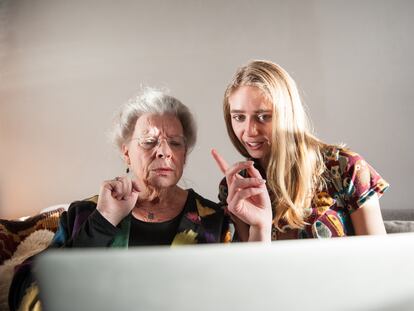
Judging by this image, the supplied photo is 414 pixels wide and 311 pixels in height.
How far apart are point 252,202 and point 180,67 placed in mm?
247

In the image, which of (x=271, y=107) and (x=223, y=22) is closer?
(x=271, y=107)

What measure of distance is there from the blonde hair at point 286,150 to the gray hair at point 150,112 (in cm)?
6

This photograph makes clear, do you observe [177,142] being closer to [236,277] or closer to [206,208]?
[206,208]

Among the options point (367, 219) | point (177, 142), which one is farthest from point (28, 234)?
point (367, 219)

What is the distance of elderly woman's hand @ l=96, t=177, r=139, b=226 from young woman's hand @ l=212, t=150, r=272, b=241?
13 cm

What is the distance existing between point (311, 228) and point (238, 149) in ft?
0.47

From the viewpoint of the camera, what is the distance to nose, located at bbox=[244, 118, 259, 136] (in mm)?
659

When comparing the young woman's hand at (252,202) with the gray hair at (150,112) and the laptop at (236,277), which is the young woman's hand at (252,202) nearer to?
the gray hair at (150,112)

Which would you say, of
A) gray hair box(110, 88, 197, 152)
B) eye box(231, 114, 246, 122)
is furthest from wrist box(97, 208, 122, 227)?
eye box(231, 114, 246, 122)

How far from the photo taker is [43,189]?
0.78 meters

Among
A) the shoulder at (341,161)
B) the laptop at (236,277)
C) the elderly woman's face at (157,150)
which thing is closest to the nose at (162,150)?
the elderly woman's face at (157,150)

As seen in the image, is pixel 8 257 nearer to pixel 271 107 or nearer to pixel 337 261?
pixel 271 107

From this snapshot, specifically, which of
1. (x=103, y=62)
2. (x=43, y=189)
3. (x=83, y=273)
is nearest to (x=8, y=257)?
(x=43, y=189)

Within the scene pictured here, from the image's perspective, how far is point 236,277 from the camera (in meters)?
0.30
